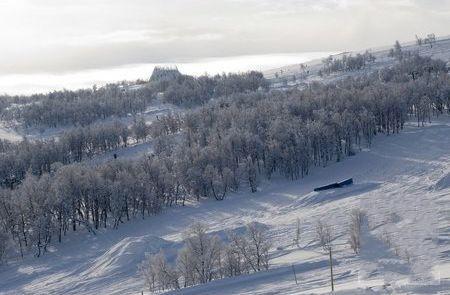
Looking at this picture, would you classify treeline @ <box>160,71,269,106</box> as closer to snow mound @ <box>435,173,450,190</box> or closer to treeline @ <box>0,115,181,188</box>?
treeline @ <box>0,115,181,188</box>

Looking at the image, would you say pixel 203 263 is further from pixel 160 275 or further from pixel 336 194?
pixel 336 194

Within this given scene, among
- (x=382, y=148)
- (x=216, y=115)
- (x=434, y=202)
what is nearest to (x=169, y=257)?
(x=434, y=202)

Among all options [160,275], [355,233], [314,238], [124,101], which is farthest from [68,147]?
[355,233]

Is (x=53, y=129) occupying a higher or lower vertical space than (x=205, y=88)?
lower

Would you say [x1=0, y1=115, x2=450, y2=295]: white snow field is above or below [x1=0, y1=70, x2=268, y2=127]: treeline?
below

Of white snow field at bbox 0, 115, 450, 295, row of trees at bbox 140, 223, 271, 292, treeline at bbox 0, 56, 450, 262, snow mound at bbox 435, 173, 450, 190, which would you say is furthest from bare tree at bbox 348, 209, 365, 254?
treeline at bbox 0, 56, 450, 262

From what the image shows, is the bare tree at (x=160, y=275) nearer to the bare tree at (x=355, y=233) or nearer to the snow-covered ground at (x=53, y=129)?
the bare tree at (x=355, y=233)
